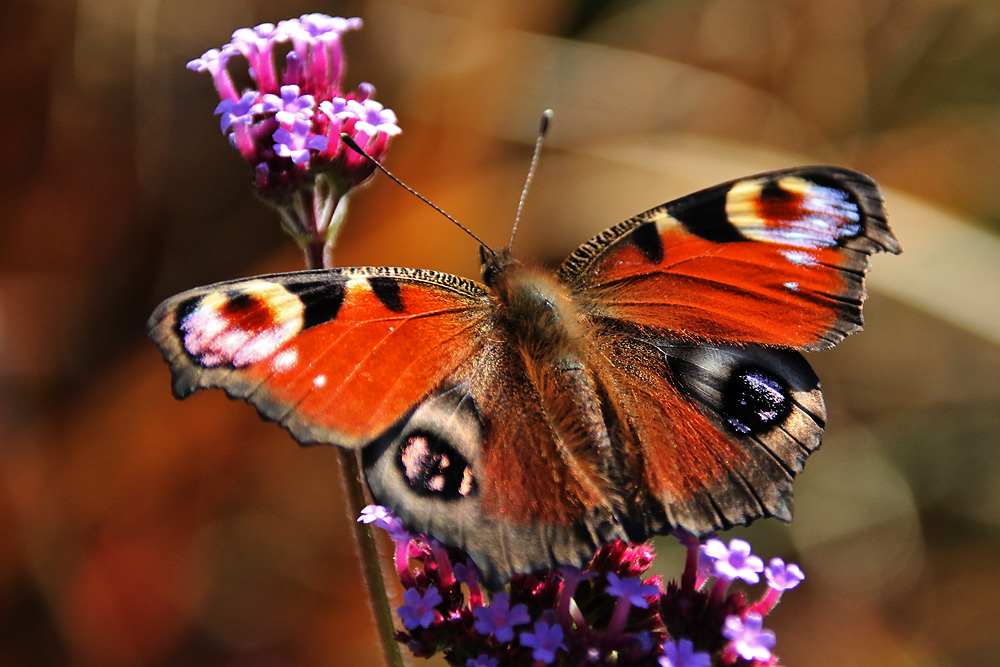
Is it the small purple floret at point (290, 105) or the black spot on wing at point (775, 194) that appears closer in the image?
the black spot on wing at point (775, 194)

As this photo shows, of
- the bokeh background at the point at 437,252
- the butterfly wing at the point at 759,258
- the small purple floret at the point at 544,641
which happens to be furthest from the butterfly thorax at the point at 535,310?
the bokeh background at the point at 437,252

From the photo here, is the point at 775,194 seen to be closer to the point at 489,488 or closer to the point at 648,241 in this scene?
the point at 648,241

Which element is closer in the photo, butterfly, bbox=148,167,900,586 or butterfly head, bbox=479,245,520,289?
butterfly, bbox=148,167,900,586

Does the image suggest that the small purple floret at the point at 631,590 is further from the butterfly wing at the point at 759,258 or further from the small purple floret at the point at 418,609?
the butterfly wing at the point at 759,258

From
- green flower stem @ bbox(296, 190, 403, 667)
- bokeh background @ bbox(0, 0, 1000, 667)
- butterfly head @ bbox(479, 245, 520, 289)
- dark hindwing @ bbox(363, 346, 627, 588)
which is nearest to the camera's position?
dark hindwing @ bbox(363, 346, 627, 588)

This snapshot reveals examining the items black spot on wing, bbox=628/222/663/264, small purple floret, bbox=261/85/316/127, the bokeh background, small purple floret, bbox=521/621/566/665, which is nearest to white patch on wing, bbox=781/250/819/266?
black spot on wing, bbox=628/222/663/264

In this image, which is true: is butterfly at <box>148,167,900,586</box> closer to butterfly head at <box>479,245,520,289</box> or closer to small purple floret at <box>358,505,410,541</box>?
butterfly head at <box>479,245,520,289</box>
